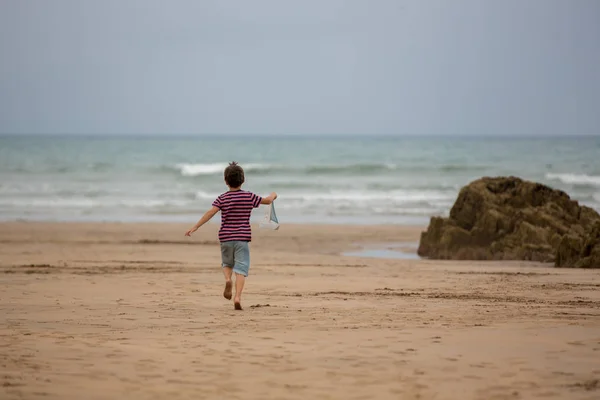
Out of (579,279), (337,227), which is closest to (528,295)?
(579,279)

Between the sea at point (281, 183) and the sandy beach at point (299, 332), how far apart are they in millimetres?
12501

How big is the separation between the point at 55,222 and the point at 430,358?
1823 centimetres

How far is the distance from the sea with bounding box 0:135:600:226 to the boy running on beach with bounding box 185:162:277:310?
592 inches

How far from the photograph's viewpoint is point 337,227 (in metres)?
21.5

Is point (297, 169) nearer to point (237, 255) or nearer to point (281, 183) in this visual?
point (281, 183)

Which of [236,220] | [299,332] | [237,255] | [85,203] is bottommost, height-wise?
[299,332]

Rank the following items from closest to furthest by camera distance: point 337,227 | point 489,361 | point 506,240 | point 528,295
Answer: point 489,361
point 528,295
point 506,240
point 337,227

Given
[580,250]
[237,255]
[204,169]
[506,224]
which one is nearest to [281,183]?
[204,169]

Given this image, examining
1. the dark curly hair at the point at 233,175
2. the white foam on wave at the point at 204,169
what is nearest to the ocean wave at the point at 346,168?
the white foam on wave at the point at 204,169

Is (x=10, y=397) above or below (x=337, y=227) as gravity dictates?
below

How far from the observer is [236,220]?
816 centimetres

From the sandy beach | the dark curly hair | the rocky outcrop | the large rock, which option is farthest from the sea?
the dark curly hair

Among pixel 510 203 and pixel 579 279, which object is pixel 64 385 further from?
pixel 510 203

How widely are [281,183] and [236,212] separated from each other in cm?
3418
